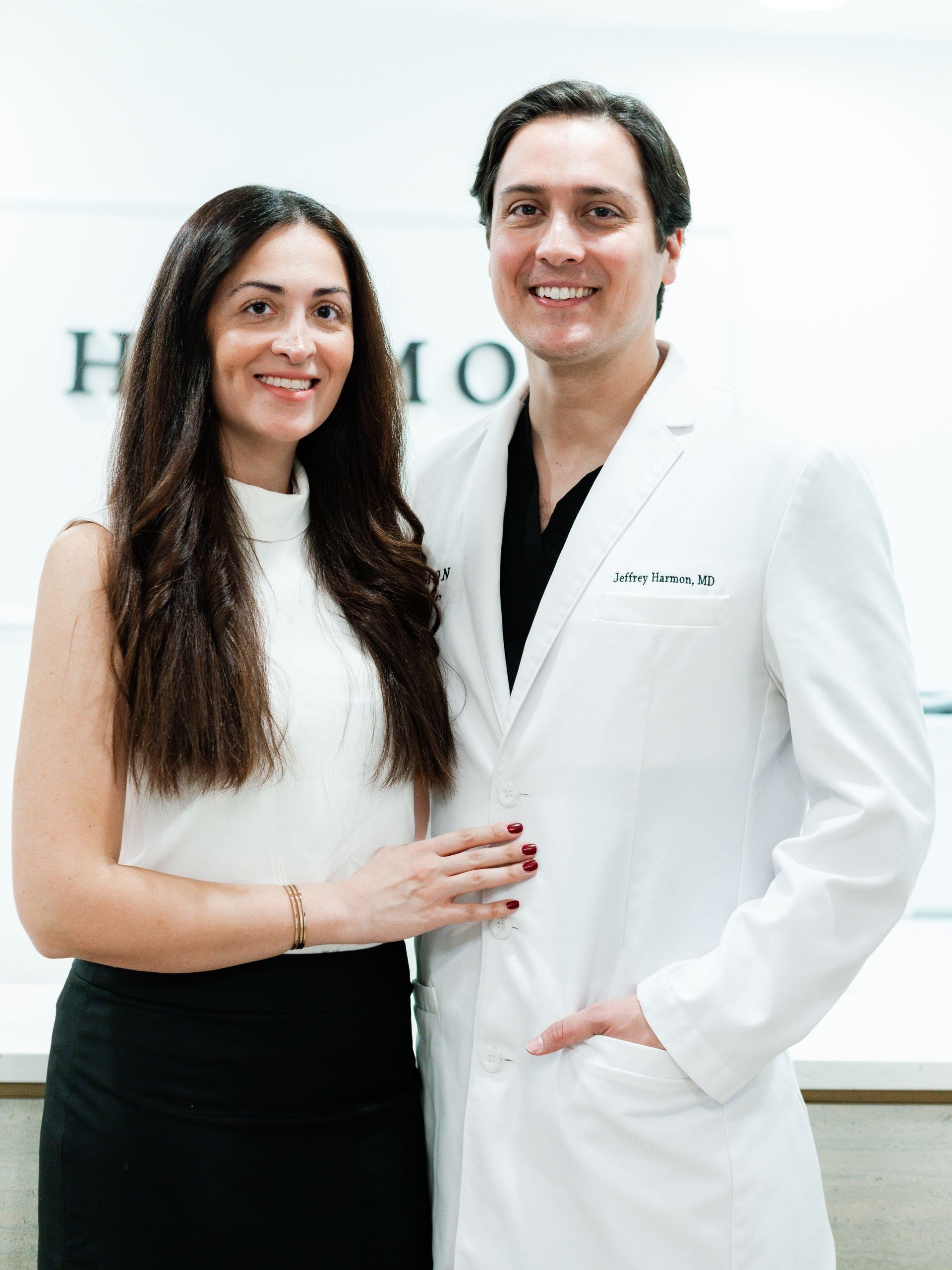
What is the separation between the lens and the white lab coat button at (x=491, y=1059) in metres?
1.58

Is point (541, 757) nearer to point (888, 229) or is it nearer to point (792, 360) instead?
point (792, 360)

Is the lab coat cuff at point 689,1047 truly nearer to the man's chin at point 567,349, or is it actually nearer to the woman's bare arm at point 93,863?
the woman's bare arm at point 93,863

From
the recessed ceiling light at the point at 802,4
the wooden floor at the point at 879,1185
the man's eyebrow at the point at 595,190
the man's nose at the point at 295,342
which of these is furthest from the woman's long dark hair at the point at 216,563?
the recessed ceiling light at the point at 802,4

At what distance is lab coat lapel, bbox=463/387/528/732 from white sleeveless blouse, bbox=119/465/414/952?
0.17m

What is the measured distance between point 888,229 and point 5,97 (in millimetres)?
2752

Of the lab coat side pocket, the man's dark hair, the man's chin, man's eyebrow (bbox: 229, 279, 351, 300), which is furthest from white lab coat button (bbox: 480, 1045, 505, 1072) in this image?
the man's dark hair

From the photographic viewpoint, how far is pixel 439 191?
365cm

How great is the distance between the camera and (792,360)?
12.2ft

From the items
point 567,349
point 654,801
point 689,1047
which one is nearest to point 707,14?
point 567,349

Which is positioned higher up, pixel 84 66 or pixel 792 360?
pixel 84 66

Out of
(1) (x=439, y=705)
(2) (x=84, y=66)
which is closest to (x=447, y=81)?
(2) (x=84, y=66)

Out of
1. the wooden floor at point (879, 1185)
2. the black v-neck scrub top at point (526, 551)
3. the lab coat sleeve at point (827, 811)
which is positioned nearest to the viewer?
the lab coat sleeve at point (827, 811)

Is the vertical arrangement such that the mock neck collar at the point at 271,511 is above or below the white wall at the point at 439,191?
below

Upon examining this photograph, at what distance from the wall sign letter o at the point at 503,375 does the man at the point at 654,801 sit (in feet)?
6.48
